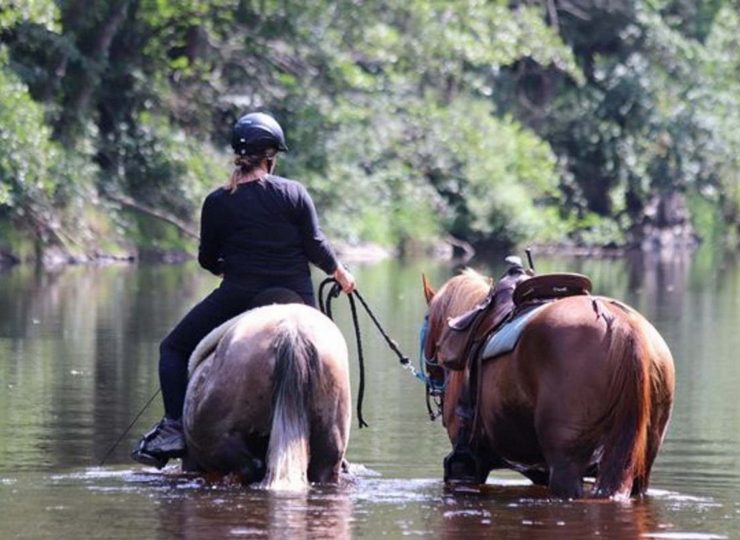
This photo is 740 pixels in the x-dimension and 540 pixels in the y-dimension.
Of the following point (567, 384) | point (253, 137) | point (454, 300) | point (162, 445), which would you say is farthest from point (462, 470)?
point (253, 137)

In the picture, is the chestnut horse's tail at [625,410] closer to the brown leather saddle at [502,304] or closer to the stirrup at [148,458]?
the brown leather saddle at [502,304]

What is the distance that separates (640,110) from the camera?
52562mm

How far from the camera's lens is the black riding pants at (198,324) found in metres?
10.4

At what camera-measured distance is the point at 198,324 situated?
1044 cm

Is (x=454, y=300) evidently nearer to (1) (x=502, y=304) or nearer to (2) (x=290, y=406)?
(1) (x=502, y=304)

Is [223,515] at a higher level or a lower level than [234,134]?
lower

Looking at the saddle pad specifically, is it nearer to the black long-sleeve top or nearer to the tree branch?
the black long-sleeve top

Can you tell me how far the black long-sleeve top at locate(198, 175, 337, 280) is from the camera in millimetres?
10336

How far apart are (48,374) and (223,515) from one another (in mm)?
7835

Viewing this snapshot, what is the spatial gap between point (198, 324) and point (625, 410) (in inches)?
94.4

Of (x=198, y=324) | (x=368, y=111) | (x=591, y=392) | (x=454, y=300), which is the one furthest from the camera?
(x=368, y=111)

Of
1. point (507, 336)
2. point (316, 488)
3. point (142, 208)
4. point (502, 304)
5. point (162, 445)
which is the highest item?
point (142, 208)

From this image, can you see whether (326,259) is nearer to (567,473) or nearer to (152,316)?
(567,473)

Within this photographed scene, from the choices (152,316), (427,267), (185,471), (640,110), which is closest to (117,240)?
(427,267)
